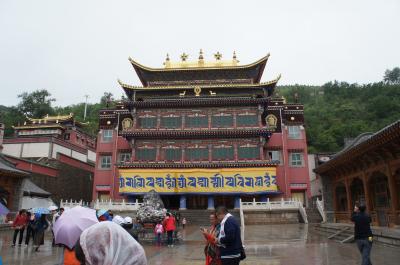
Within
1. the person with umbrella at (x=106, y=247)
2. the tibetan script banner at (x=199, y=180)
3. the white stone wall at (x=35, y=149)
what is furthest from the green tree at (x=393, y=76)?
the person with umbrella at (x=106, y=247)

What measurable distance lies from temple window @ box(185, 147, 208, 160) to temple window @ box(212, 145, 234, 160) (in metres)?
0.89

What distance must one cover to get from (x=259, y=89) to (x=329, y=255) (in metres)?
27.0

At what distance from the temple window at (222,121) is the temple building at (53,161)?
652 inches

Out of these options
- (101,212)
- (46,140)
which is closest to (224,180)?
(46,140)

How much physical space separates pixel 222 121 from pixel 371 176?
1877 cm

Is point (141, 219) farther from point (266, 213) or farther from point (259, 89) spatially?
point (259, 89)

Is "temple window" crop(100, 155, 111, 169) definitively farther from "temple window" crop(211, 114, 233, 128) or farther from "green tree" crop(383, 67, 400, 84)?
"green tree" crop(383, 67, 400, 84)

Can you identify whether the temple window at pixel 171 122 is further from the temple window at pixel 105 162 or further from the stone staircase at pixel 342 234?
the stone staircase at pixel 342 234

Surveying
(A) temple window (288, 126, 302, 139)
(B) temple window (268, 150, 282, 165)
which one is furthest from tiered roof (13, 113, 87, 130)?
(A) temple window (288, 126, 302, 139)

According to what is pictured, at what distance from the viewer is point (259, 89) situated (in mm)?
35906

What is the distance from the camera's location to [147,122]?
34.9 m

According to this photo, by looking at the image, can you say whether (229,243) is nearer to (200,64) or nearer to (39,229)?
(39,229)

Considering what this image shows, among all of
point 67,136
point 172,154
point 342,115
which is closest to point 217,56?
point 172,154

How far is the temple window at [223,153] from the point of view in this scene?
32.9 meters
